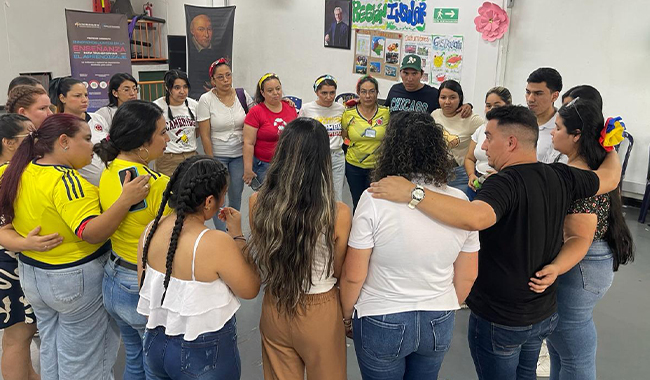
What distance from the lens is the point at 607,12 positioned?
5250mm

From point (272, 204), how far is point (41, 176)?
96cm

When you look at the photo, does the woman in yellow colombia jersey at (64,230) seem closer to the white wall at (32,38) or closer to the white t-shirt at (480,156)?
A: the white t-shirt at (480,156)

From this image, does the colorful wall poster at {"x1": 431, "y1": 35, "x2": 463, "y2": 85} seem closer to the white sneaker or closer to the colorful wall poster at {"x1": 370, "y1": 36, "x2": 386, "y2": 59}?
the colorful wall poster at {"x1": 370, "y1": 36, "x2": 386, "y2": 59}

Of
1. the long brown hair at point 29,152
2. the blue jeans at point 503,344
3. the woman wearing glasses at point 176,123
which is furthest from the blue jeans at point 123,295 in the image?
the woman wearing glasses at point 176,123

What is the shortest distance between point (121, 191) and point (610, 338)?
115 inches

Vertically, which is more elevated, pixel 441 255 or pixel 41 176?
pixel 41 176

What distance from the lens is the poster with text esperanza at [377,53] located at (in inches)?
292

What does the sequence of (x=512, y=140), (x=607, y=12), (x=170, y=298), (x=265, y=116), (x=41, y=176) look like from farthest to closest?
(x=607, y=12), (x=265, y=116), (x=41, y=176), (x=512, y=140), (x=170, y=298)

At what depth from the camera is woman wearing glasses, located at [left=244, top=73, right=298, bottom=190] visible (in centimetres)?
410

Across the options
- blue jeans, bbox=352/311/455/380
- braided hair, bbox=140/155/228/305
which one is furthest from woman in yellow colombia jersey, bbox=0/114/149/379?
blue jeans, bbox=352/311/455/380

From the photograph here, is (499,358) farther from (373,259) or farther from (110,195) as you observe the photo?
(110,195)

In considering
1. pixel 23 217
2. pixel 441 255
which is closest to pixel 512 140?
pixel 441 255

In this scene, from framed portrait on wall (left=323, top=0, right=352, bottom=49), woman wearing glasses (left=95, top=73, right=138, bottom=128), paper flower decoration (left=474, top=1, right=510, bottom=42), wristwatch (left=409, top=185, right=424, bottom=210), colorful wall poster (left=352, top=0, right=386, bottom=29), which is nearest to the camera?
wristwatch (left=409, top=185, right=424, bottom=210)

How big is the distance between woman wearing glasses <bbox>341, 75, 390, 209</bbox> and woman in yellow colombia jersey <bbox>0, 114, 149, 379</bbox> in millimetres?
2379
